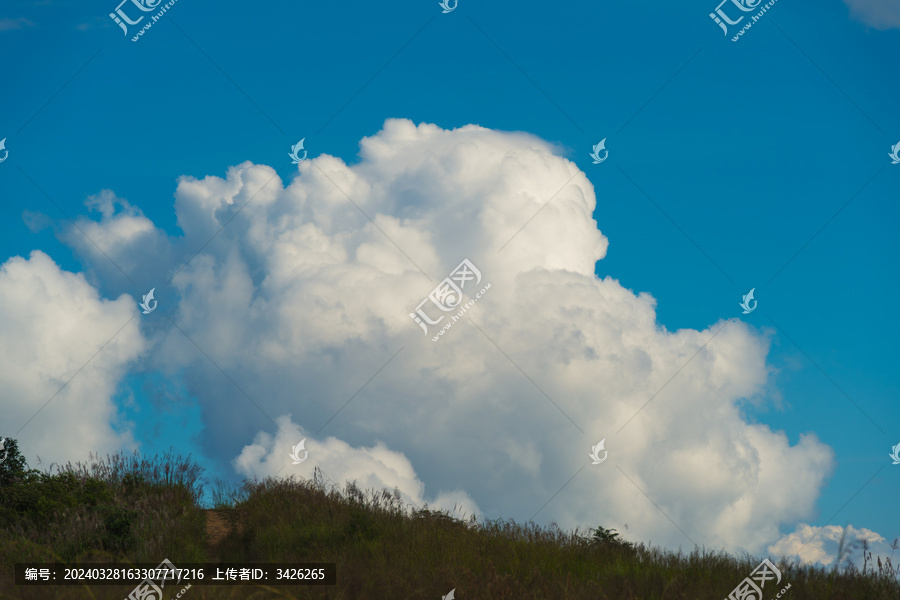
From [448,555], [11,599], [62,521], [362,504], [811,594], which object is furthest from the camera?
[362,504]

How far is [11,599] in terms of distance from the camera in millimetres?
7371

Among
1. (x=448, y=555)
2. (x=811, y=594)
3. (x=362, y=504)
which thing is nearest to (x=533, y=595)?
(x=448, y=555)

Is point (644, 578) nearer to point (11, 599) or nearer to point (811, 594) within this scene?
point (811, 594)

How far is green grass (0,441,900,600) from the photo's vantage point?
27.1ft

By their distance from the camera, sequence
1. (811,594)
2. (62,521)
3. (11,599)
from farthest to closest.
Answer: (62,521), (811,594), (11,599)

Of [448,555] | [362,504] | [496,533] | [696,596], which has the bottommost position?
[696,596]

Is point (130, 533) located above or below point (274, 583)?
above

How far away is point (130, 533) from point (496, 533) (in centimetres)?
676

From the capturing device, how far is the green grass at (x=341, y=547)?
8.25m

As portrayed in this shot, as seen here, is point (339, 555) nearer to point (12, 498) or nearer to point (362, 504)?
point (362, 504)


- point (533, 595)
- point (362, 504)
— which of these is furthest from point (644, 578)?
point (362, 504)

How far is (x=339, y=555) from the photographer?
10906mm

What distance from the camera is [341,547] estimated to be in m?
11.7

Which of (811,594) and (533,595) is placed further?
(811,594)
